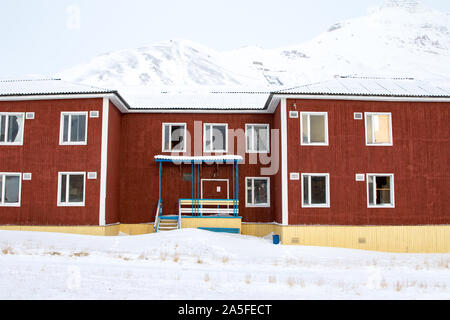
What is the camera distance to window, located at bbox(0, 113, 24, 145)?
1944 centimetres

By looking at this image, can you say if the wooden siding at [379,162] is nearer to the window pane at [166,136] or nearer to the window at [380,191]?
the window at [380,191]

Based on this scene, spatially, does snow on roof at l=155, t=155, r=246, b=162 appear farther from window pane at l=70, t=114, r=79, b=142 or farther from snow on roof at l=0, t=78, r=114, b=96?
snow on roof at l=0, t=78, r=114, b=96

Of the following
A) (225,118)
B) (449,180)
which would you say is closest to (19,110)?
(225,118)

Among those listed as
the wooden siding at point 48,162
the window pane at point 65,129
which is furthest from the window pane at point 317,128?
the window pane at point 65,129

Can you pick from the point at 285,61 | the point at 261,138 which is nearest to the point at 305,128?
the point at 261,138

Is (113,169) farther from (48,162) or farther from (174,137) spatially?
(174,137)

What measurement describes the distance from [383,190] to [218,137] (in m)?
8.18

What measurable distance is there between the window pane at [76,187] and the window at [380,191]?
12607mm

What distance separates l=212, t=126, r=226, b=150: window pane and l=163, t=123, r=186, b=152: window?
1.51m

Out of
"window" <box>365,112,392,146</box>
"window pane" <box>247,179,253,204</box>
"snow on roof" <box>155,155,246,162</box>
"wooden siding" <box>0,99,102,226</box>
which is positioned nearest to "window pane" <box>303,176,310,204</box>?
"window" <box>365,112,392,146</box>

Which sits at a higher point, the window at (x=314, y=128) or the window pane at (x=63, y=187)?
the window at (x=314, y=128)

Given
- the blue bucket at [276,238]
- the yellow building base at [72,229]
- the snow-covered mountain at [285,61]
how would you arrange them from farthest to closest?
1. the snow-covered mountain at [285,61]
2. the yellow building base at [72,229]
3. the blue bucket at [276,238]

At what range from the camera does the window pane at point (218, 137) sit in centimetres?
2142
